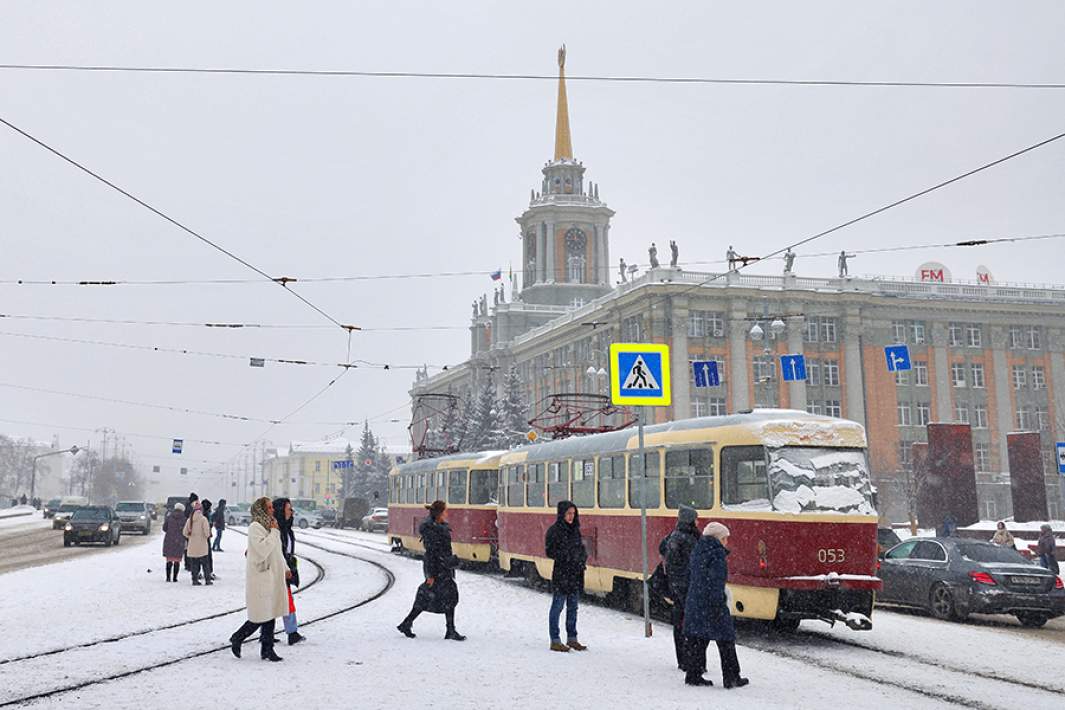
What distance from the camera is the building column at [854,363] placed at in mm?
71125

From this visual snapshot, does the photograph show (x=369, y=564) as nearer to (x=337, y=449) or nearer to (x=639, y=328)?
(x=639, y=328)

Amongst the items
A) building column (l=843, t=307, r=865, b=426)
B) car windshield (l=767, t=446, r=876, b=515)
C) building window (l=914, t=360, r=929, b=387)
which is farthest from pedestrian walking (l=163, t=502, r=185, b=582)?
building window (l=914, t=360, r=929, b=387)

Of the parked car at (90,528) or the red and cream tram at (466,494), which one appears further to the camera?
the parked car at (90,528)

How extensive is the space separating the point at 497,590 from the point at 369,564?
29.5 feet

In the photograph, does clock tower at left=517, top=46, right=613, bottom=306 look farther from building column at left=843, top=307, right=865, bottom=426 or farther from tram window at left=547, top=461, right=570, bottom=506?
tram window at left=547, top=461, right=570, bottom=506

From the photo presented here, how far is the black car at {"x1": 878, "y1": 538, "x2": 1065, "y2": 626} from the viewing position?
15.5 m

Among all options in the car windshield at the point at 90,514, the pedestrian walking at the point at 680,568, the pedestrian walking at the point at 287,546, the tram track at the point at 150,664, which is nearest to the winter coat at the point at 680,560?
the pedestrian walking at the point at 680,568

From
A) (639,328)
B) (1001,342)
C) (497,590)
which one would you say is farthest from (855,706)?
(1001,342)

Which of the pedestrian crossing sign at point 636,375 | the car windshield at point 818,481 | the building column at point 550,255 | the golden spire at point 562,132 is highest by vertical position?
the golden spire at point 562,132

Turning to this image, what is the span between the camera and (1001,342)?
245 feet

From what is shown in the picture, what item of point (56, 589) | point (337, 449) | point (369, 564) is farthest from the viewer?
point (337, 449)

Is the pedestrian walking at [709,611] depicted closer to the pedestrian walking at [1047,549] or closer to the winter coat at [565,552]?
the winter coat at [565,552]

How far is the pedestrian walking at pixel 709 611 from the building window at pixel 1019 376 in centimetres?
7272

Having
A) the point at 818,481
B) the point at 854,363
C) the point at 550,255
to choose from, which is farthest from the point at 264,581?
the point at 550,255
